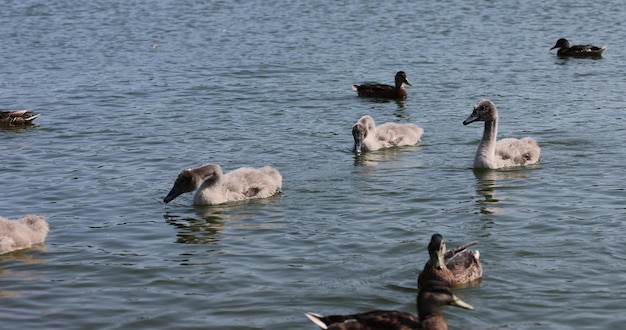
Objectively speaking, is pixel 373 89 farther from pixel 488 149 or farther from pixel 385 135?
pixel 488 149

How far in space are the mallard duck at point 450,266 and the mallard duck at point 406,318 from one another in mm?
1507

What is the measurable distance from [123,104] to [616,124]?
28.8 feet

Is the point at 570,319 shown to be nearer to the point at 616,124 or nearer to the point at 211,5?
the point at 616,124

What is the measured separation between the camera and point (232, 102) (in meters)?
21.3

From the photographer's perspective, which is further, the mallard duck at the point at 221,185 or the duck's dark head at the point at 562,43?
the duck's dark head at the point at 562,43

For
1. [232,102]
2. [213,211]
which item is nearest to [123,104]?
[232,102]

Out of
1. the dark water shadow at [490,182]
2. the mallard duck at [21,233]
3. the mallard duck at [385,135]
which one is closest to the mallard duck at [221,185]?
the mallard duck at [21,233]

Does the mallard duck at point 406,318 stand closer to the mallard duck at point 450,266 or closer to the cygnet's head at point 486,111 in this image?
the mallard duck at point 450,266

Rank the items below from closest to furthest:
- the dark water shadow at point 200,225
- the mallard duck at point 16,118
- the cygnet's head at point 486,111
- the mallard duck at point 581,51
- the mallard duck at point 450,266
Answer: the mallard duck at point 450,266
the dark water shadow at point 200,225
the cygnet's head at point 486,111
the mallard duck at point 16,118
the mallard duck at point 581,51

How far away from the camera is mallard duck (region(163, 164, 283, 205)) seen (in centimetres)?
1439

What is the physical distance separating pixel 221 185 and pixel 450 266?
14.5 feet

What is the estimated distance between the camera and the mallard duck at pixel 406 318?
8.68m

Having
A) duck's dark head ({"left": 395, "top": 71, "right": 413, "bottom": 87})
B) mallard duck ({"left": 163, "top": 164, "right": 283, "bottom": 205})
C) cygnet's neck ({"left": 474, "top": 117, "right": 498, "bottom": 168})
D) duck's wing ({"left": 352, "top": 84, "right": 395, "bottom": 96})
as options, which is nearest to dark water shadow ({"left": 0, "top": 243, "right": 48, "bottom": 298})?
mallard duck ({"left": 163, "top": 164, "right": 283, "bottom": 205})

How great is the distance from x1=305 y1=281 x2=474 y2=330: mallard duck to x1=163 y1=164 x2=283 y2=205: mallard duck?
5.67 m
